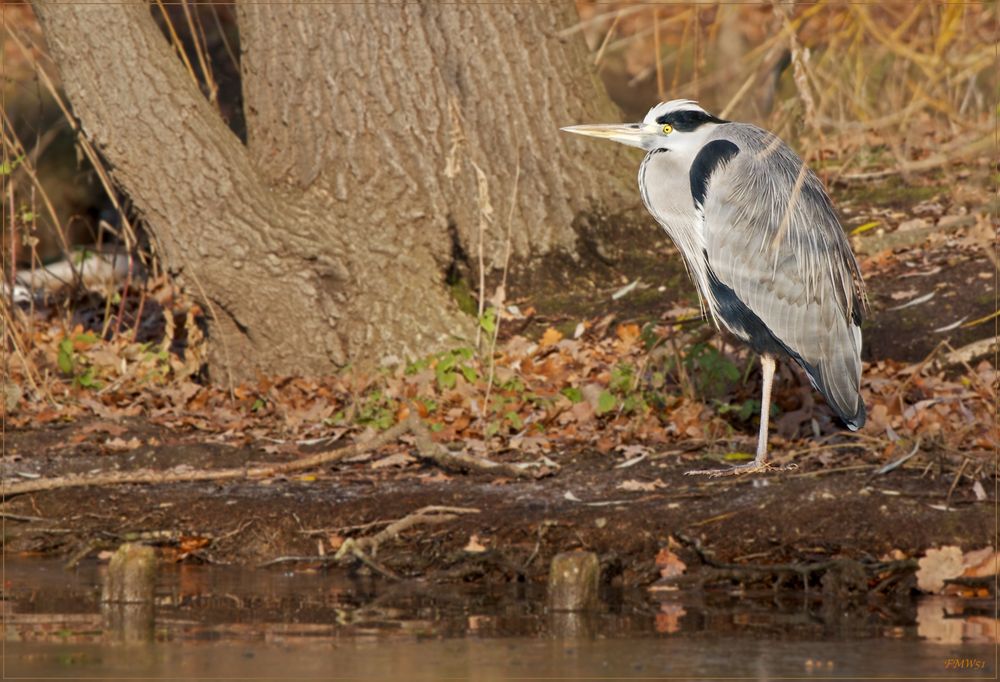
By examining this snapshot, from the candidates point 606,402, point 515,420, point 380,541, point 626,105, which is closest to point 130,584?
point 380,541

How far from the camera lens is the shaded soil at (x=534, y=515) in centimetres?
547

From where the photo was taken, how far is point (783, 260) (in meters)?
6.41

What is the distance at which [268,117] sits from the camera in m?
8.57

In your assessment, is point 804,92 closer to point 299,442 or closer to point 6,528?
point 299,442

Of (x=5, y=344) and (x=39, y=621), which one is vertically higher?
(x=5, y=344)

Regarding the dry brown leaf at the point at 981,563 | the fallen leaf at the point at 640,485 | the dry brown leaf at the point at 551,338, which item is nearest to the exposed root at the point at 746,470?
the fallen leaf at the point at 640,485

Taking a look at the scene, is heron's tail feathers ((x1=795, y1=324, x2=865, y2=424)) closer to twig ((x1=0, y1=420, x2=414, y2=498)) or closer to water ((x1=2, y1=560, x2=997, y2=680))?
water ((x1=2, y1=560, x2=997, y2=680))

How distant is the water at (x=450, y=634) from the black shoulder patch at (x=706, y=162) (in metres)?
2.12

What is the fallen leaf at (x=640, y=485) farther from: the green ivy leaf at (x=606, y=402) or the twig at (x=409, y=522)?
the green ivy leaf at (x=606, y=402)


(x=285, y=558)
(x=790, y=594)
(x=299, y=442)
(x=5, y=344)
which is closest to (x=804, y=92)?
(x=790, y=594)

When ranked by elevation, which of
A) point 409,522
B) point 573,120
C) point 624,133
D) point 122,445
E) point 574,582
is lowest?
point 574,582

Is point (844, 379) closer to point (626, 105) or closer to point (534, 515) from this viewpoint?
point (534, 515)

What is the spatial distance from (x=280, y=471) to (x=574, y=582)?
2303 mm

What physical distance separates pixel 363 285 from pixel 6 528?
2781 mm
